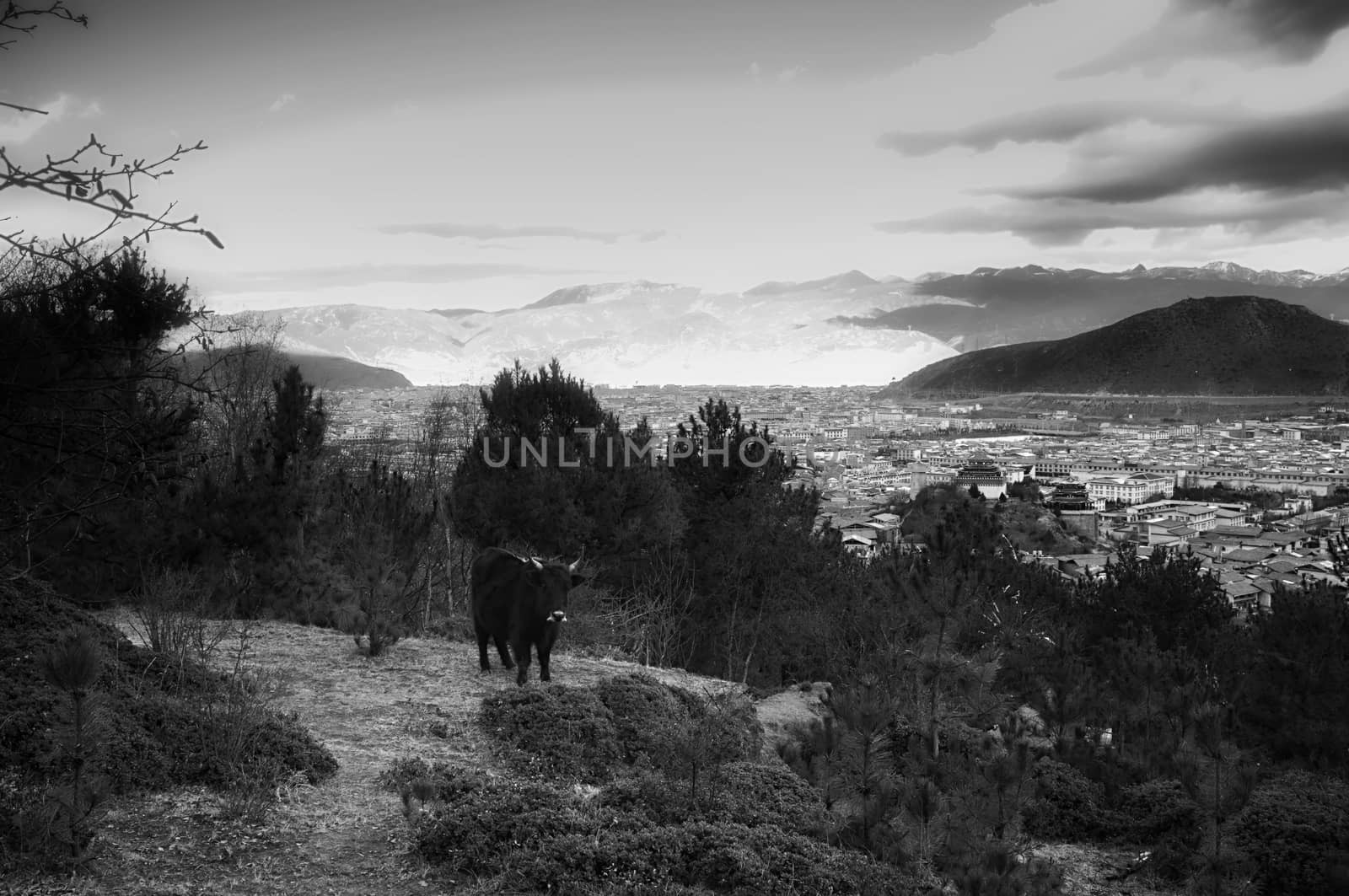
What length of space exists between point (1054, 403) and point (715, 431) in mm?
155899

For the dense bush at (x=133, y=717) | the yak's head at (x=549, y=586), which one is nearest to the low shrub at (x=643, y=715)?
the yak's head at (x=549, y=586)

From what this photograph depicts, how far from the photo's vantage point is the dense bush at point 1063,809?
31.7ft

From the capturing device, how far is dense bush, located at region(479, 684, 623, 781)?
7.94 m

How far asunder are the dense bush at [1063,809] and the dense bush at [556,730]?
454 cm

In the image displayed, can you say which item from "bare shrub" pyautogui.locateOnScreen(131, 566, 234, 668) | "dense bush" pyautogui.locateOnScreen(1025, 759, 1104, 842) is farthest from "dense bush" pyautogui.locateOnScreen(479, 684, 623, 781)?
"dense bush" pyautogui.locateOnScreen(1025, 759, 1104, 842)

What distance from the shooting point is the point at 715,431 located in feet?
81.3

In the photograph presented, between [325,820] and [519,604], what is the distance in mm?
4030

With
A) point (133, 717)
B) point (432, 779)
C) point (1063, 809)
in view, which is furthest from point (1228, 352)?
point (133, 717)

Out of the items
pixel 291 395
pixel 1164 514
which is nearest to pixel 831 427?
pixel 1164 514

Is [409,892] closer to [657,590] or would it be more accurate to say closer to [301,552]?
[301,552]

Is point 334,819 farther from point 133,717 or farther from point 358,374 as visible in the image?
point 358,374

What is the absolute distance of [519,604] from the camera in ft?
33.6

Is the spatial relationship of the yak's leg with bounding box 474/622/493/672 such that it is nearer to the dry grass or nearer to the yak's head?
the dry grass

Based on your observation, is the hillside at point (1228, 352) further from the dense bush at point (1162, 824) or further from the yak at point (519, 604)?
the yak at point (519, 604)
